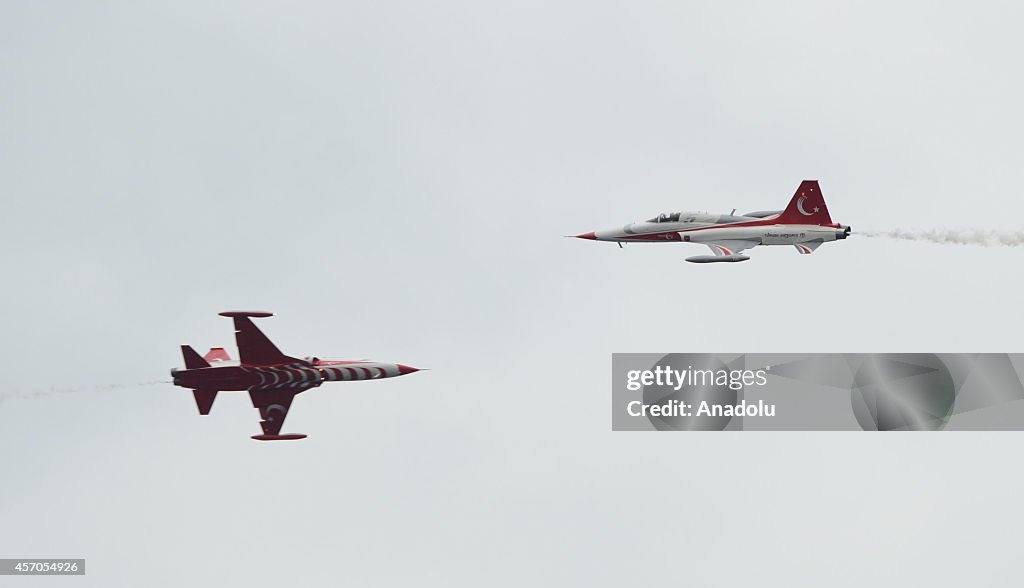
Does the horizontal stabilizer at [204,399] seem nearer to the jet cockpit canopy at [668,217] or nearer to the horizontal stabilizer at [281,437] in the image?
Result: the horizontal stabilizer at [281,437]

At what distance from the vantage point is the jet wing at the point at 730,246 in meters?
77.1

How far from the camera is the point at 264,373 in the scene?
225 ft

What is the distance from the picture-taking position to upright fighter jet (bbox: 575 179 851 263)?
7669 centimetres

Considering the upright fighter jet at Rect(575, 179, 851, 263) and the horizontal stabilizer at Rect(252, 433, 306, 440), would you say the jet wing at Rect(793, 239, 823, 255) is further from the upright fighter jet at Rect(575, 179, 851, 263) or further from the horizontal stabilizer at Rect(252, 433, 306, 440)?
the horizontal stabilizer at Rect(252, 433, 306, 440)

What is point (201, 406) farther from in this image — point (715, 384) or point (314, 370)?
point (715, 384)

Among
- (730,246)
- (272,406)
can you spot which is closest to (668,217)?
(730,246)

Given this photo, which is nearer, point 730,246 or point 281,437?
point 281,437

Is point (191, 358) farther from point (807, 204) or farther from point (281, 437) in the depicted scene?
point (807, 204)

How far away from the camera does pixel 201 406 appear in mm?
68125

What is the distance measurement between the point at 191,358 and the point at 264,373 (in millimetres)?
3354

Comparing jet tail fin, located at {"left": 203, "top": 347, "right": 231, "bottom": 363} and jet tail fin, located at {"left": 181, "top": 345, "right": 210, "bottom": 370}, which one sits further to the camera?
jet tail fin, located at {"left": 203, "top": 347, "right": 231, "bottom": 363}

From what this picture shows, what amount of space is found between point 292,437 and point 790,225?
90.2ft

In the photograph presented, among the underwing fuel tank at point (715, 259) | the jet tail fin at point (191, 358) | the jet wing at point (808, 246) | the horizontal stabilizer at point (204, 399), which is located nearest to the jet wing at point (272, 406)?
the horizontal stabilizer at point (204, 399)

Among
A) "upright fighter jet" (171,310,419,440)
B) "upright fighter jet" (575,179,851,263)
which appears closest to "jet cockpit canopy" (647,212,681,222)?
"upright fighter jet" (575,179,851,263)
